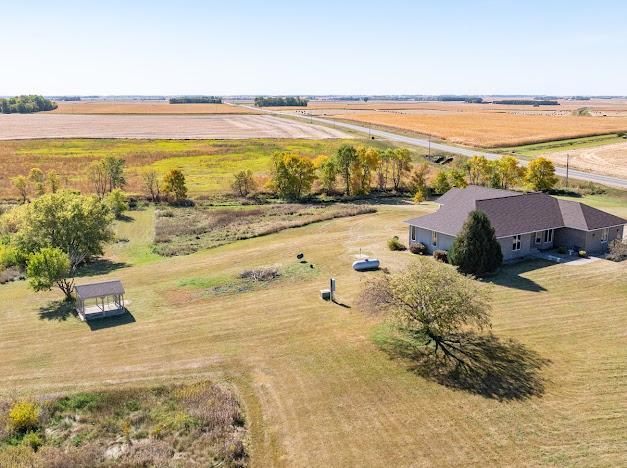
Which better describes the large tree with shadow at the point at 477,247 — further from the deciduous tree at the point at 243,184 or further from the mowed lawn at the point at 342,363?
the deciduous tree at the point at 243,184

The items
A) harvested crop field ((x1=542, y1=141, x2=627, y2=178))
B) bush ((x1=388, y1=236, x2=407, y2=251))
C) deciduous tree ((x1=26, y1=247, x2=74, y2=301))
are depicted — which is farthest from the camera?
harvested crop field ((x1=542, y1=141, x2=627, y2=178))

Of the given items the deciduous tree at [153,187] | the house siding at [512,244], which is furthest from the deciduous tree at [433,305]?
the deciduous tree at [153,187]

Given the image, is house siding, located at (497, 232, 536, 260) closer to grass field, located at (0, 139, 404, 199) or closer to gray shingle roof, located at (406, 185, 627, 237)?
gray shingle roof, located at (406, 185, 627, 237)

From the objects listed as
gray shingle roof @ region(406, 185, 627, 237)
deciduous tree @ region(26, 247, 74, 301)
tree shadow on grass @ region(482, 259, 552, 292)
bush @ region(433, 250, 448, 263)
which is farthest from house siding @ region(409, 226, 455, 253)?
deciduous tree @ region(26, 247, 74, 301)

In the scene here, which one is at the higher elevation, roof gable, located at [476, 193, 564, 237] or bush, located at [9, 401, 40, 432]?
roof gable, located at [476, 193, 564, 237]

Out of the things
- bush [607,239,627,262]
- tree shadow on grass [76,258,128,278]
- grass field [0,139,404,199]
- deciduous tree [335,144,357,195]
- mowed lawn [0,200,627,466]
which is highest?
deciduous tree [335,144,357,195]

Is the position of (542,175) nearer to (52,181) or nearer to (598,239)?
(598,239)
